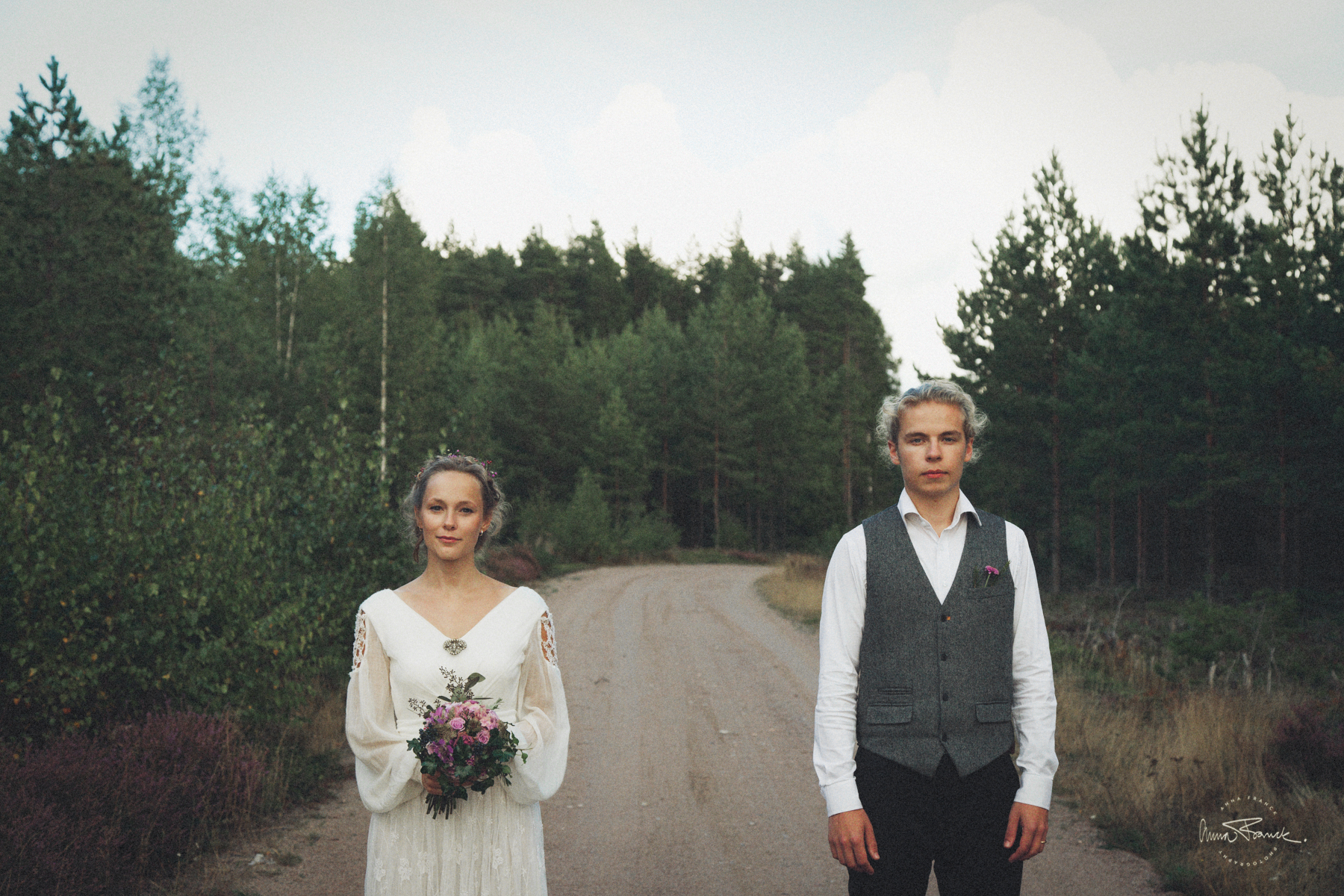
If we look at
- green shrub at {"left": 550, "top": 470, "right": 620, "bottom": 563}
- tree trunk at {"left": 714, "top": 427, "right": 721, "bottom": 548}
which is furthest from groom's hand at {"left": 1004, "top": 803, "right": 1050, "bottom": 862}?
tree trunk at {"left": 714, "top": 427, "right": 721, "bottom": 548}

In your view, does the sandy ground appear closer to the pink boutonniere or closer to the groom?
the groom

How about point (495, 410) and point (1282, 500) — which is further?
point (495, 410)

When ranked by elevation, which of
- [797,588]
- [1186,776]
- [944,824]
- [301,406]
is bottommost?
[797,588]

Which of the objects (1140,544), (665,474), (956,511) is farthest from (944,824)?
(665,474)

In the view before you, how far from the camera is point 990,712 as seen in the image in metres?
2.62

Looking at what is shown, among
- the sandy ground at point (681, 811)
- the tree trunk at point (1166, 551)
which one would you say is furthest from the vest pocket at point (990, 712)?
the tree trunk at point (1166, 551)

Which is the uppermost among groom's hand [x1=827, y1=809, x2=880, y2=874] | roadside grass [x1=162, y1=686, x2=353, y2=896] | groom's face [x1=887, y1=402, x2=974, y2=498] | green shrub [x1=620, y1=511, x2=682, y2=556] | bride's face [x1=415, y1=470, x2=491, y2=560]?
groom's face [x1=887, y1=402, x2=974, y2=498]

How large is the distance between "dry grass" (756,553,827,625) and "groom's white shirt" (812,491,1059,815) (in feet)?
35.1

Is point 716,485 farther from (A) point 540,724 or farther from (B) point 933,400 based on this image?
(B) point 933,400

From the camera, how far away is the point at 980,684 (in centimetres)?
263

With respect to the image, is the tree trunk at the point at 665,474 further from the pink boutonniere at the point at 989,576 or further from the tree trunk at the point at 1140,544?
the pink boutonniere at the point at 989,576

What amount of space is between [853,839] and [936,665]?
563mm

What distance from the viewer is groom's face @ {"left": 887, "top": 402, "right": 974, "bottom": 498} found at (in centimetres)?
275

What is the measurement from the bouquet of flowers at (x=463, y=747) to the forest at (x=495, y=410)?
3.88 m
